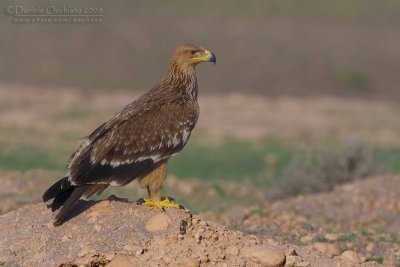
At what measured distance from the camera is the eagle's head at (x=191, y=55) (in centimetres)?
972

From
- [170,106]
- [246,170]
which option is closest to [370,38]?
[246,170]

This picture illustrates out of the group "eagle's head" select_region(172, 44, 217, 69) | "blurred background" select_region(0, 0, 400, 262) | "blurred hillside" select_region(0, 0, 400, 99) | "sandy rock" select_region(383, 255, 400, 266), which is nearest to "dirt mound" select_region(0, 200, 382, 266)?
"sandy rock" select_region(383, 255, 400, 266)

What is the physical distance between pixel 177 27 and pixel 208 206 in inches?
1388

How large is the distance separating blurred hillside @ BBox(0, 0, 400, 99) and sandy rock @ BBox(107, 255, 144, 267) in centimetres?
3164

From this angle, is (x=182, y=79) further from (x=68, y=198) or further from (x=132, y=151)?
(x=68, y=198)

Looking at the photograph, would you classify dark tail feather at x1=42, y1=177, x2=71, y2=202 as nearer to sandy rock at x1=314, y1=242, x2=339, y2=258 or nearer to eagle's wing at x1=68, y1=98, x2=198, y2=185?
eagle's wing at x1=68, y1=98, x2=198, y2=185

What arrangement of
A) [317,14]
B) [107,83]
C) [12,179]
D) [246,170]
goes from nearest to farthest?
[12,179] < [246,170] < [107,83] < [317,14]

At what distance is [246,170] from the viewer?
20641 millimetres

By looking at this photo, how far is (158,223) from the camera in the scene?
8.15m

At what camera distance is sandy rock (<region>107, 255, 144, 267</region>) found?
7.65 m

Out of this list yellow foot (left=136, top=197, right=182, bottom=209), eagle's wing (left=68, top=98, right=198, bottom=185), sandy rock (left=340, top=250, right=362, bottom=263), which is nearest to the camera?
eagle's wing (left=68, top=98, right=198, bottom=185)

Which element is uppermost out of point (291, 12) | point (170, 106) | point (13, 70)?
point (170, 106)

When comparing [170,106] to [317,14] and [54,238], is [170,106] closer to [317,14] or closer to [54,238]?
[54,238]

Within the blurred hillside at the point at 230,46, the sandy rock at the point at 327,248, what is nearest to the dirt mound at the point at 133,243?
the sandy rock at the point at 327,248
